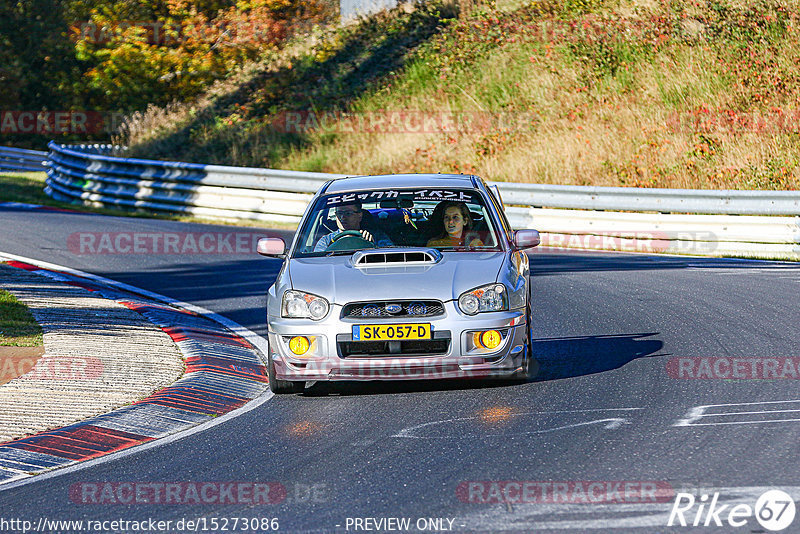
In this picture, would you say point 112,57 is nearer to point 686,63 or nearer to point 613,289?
point 686,63

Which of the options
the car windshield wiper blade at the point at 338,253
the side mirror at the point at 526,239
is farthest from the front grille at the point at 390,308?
the side mirror at the point at 526,239

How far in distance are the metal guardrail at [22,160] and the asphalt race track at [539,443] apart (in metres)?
32.3

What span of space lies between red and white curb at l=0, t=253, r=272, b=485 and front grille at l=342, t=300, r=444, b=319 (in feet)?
3.52

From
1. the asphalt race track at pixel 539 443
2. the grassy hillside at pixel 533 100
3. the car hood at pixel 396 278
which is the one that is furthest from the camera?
the grassy hillside at pixel 533 100

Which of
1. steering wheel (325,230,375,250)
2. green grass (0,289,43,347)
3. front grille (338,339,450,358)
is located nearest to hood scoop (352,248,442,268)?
steering wheel (325,230,375,250)

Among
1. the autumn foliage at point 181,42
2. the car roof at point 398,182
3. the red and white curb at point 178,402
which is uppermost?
the autumn foliage at point 181,42

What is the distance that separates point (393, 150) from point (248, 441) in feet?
67.6

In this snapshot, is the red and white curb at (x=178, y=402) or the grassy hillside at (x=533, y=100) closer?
the red and white curb at (x=178, y=402)

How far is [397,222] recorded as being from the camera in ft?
30.8

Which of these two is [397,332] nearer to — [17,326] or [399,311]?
[399,311]

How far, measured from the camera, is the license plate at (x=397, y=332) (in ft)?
25.9

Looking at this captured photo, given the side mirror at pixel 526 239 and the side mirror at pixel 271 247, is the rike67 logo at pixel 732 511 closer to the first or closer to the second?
the side mirror at pixel 526 239

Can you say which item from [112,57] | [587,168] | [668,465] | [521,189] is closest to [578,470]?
[668,465]

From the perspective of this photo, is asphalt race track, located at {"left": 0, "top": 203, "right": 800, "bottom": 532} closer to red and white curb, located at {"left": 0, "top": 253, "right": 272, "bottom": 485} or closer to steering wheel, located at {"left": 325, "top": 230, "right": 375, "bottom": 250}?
red and white curb, located at {"left": 0, "top": 253, "right": 272, "bottom": 485}
